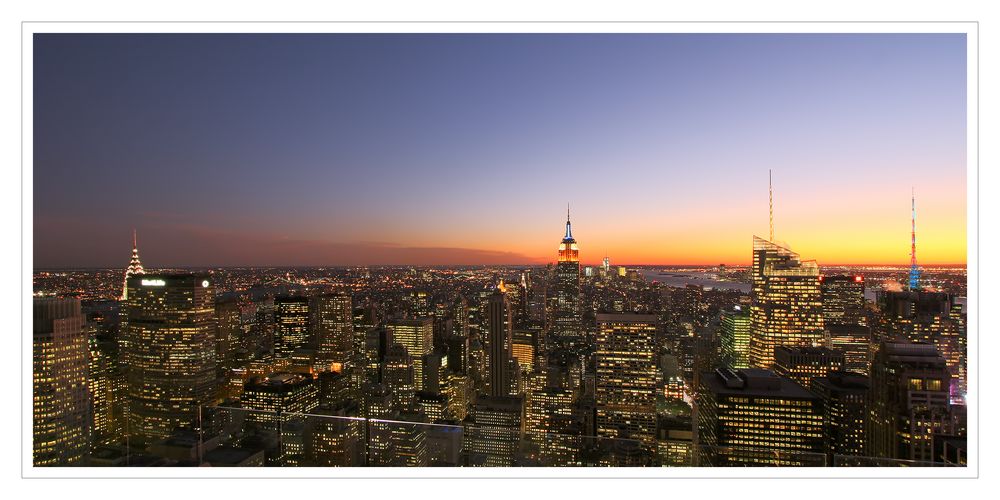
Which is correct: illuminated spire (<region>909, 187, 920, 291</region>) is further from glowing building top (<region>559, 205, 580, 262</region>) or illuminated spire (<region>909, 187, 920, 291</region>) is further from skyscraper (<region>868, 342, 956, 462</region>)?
glowing building top (<region>559, 205, 580, 262</region>)

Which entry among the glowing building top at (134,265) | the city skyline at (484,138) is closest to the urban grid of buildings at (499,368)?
the glowing building top at (134,265)

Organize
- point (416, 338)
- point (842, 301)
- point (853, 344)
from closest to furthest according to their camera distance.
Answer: point (853, 344)
point (842, 301)
point (416, 338)

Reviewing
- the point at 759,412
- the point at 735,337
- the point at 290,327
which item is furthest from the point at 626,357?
the point at 290,327

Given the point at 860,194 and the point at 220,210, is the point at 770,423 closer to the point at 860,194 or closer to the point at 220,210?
the point at 860,194

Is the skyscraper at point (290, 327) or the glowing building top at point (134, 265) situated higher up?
the glowing building top at point (134, 265)

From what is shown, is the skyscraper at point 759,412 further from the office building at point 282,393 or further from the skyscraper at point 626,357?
the office building at point 282,393

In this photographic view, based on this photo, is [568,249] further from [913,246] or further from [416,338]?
[416,338]
